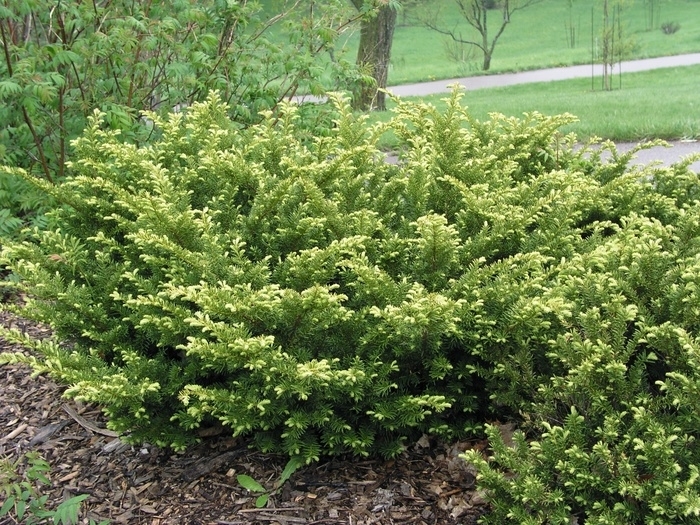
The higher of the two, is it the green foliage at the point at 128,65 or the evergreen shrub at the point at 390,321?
the green foliage at the point at 128,65

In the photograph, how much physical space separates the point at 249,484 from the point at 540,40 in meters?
29.5

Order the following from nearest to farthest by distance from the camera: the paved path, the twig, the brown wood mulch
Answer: the brown wood mulch
the twig
the paved path

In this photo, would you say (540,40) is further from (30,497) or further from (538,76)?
(30,497)

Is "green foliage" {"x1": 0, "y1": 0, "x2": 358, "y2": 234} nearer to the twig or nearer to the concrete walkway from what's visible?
the twig

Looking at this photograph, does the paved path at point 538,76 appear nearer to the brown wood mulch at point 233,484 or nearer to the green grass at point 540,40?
the green grass at point 540,40

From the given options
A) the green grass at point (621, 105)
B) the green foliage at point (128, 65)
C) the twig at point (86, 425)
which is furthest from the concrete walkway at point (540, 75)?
the twig at point (86, 425)

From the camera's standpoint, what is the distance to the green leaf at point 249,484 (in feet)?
8.32

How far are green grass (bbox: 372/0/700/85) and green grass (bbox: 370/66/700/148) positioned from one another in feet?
8.79

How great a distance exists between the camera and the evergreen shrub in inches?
85.9

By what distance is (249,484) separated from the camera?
255 cm

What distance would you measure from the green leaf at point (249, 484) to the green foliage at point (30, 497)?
0.50 metres

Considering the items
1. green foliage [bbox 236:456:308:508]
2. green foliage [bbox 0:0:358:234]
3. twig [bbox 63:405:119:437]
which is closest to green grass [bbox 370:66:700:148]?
green foliage [bbox 0:0:358:234]

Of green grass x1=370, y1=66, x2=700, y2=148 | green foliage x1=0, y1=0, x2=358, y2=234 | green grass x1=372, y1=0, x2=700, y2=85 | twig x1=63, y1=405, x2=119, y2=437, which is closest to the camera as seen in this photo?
twig x1=63, y1=405, x2=119, y2=437

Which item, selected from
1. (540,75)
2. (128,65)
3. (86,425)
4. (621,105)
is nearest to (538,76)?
(540,75)
